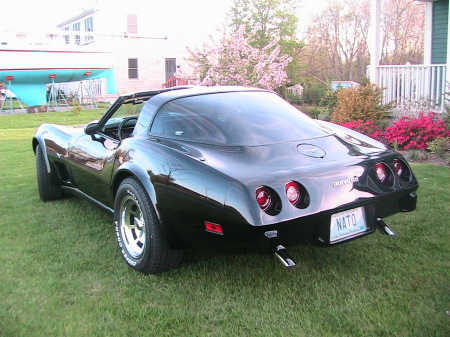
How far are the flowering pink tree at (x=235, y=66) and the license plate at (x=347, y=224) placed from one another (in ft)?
32.9

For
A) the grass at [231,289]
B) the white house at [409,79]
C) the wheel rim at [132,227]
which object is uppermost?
the white house at [409,79]

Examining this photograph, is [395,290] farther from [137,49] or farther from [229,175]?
[137,49]

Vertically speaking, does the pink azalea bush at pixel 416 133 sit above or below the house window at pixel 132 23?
below

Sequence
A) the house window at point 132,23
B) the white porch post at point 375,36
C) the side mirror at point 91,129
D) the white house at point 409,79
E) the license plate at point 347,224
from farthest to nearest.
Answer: the house window at point 132,23
the white porch post at point 375,36
the white house at point 409,79
the side mirror at point 91,129
the license plate at point 347,224

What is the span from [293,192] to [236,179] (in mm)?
359

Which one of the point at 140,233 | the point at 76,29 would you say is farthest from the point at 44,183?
the point at 76,29

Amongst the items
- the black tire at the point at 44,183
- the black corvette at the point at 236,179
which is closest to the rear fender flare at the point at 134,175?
the black corvette at the point at 236,179

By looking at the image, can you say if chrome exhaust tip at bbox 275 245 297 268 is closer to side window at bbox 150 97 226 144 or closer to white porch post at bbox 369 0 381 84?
side window at bbox 150 97 226 144

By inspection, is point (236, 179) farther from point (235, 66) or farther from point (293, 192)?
point (235, 66)

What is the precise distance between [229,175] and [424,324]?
4.45 ft

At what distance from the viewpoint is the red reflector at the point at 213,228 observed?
2.81 m

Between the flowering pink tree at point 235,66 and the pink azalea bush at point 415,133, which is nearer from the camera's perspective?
the pink azalea bush at point 415,133

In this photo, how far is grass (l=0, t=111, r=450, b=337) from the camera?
8.82 ft

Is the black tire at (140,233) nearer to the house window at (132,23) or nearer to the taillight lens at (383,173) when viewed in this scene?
the taillight lens at (383,173)
